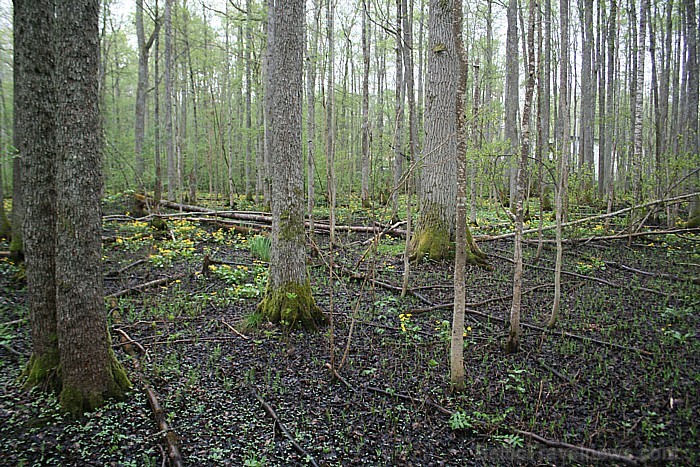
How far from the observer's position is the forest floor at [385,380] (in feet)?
8.89

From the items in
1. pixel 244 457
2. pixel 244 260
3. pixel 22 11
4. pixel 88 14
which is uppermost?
pixel 22 11

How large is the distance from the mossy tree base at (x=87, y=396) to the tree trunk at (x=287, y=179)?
177 centimetres

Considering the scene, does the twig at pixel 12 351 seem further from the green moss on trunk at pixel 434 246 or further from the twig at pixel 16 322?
the green moss on trunk at pixel 434 246

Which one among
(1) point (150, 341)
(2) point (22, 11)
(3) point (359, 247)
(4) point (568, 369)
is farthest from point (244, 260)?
(4) point (568, 369)

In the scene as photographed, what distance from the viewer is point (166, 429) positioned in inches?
110

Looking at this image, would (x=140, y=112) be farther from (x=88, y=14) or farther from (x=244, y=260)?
(x=88, y=14)

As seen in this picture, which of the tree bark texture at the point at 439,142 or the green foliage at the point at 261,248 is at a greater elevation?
the tree bark texture at the point at 439,142

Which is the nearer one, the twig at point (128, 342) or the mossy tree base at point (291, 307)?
the twig at point (128, 342)

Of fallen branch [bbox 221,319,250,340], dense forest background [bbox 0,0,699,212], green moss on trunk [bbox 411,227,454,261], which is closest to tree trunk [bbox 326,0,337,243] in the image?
dense forest background [bbox 0,0,699,212]

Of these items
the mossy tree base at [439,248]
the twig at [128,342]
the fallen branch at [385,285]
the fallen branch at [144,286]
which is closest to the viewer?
the twig at [128,342]

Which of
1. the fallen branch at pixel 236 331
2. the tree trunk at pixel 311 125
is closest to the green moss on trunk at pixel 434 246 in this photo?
the tree trunk at pixel 311 125

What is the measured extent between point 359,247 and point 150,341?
539 centimetres

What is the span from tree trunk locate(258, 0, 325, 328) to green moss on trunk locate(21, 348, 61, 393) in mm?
2017

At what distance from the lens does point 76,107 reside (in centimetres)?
271
